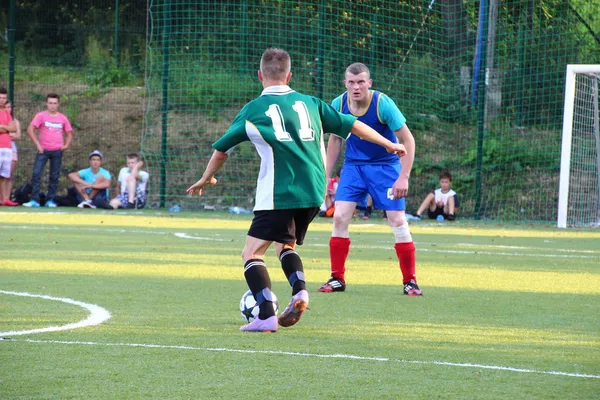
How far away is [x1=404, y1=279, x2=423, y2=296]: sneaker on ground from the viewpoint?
25.0ft

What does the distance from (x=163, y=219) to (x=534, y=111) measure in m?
7.58

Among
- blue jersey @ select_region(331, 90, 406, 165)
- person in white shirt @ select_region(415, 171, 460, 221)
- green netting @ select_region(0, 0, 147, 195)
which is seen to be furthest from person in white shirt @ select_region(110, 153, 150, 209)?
blue jersey @ select_region(331, 90, 406, 165)

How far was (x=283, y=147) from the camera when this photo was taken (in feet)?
19.2

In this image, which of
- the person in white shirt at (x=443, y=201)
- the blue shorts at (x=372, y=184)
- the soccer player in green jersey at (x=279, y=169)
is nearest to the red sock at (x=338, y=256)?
the blue shorts at (x=372, y=184)

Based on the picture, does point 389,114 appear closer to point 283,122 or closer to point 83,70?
point 283,122

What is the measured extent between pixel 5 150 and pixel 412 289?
13415 mm

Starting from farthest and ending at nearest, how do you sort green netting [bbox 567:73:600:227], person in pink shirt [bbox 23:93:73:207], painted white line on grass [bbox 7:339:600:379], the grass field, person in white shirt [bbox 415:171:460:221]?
person in pink shirt [bbox 23:93:73:207] < person in white shirt [bbox 415:171:460:221] < green netting [bbox 567:73:600:227] < painted white line on grass [bbox 7:339:600:379] < the grass field

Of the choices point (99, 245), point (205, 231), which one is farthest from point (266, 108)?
point (205, 231)

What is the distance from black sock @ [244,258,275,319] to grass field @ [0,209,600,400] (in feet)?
0.61

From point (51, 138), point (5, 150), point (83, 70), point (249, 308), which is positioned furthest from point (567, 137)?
point (83, 70)

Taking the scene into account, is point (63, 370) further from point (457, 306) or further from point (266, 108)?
point (457, 306)

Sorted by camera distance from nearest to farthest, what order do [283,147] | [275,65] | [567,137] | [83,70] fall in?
[283,147]
[275,65]
[567,137]
[83,70]

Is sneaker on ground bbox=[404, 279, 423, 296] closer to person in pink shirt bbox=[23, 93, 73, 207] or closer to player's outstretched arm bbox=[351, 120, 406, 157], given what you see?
player's outstretched arm bbox=[351, 120, 406, 157]

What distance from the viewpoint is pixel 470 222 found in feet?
59.1
